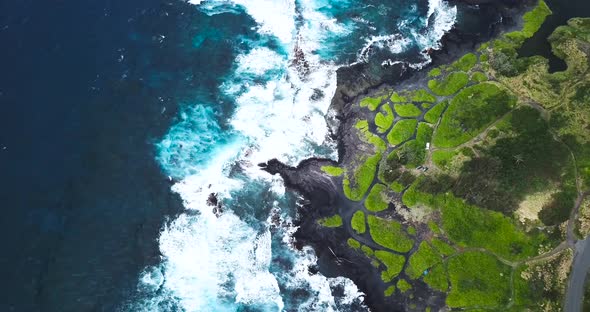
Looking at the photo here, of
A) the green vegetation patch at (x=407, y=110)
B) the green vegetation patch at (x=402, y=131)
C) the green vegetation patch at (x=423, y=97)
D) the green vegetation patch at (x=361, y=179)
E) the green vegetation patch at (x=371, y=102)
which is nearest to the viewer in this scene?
the green vegetation patch at (x=361, y=179)

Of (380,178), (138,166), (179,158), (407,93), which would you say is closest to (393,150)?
(380,178)

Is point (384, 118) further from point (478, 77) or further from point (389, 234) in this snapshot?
point (389, 234)

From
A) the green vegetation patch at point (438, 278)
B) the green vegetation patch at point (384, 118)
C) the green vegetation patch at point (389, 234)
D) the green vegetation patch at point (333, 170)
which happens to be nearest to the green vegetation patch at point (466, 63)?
the green vegetation patch at point (384, 118)

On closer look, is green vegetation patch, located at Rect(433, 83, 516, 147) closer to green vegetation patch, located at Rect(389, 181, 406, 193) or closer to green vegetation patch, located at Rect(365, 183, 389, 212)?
green vegetation patch, located at Rect(389, 181, 406, 193)

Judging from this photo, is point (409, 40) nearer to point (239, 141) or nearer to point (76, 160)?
point (239, 141)

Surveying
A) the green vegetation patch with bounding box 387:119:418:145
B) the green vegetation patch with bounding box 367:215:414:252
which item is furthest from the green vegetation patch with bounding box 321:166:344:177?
the green vegetation patch with bounding box 387:119:418:145

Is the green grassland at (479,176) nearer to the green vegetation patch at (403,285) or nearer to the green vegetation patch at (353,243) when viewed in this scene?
the green vegetation patch at (403,285)

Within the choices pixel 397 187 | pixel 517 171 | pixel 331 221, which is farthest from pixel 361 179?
pixel 517 171
